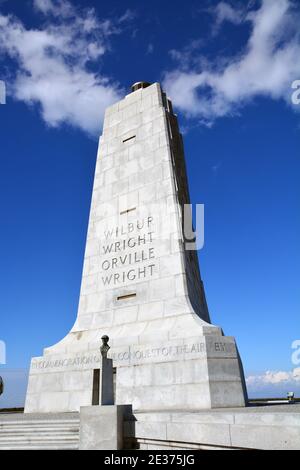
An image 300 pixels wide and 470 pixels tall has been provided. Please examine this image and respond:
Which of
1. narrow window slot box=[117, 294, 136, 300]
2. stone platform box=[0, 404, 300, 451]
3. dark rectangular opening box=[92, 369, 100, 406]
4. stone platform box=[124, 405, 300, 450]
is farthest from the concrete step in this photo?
narrow window slot box=[117, 294, 136, 300]

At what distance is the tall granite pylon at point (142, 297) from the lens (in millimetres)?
11531

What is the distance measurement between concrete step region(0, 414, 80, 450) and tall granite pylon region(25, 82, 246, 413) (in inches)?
137

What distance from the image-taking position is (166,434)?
7578 millimetres

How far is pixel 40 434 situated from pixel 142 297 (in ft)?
21.7

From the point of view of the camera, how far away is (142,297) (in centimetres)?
1462

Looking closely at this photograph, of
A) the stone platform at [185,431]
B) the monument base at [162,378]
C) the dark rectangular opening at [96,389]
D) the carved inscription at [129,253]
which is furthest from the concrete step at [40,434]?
the carved inscription at [129,253]

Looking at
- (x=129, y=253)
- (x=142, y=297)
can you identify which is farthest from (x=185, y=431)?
(x=129, y=253)

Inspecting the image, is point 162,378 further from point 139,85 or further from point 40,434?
point 139,85

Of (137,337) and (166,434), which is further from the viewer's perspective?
(137,337)

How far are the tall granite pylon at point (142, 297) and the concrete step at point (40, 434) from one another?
3482 mm
